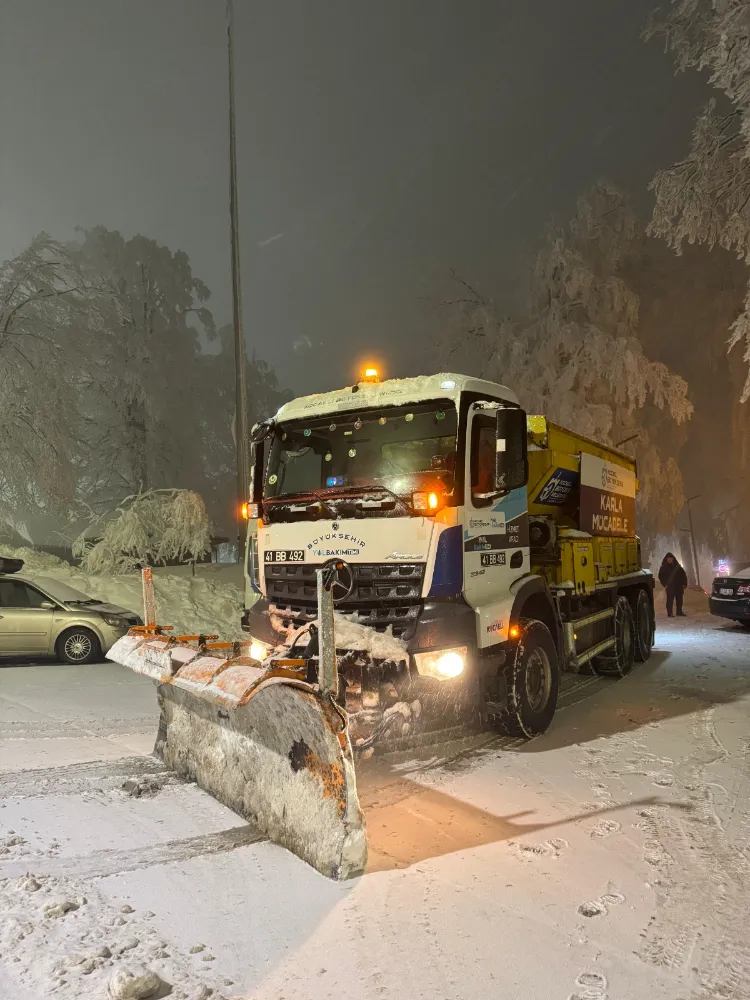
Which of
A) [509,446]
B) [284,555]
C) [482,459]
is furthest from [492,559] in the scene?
[284,555]

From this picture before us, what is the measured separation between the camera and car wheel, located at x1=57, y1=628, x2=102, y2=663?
1080 centimetres

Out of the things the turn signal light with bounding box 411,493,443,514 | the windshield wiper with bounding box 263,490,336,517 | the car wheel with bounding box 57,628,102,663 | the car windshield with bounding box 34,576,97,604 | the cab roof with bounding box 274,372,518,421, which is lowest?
the car wheel with bounding box 57,628,102,663

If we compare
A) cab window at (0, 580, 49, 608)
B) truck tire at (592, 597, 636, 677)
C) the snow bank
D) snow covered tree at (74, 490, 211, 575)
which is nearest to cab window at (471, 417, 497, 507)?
truck tire at (592, 597, 636, 677)

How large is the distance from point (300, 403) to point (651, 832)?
4726 millimetres

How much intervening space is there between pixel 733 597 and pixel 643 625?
191 inches

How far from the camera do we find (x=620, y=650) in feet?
31.8

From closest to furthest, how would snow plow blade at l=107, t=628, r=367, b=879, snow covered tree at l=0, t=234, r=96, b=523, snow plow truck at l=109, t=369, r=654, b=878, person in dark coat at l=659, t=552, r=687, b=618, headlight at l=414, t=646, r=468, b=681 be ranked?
snow plow blade at l=107, t=628, r=367, b=879 < snow plow truck at l=109, t=369, r=654, b=878 < headlight at l=414, t=646, r=468, b=681 < person in dark coat at l=659, t=552, r=687, b=618 < snow covered tree at l=0, t=234, r=96, b=523

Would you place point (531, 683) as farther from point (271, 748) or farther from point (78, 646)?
point (78, 646)

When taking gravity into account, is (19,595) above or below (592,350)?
below

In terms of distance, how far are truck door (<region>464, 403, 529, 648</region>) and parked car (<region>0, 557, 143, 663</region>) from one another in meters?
7.22

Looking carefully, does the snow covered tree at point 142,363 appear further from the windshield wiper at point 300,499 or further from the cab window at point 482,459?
the cab window at point 482,459

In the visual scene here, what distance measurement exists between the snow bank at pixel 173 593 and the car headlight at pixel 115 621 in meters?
1.87

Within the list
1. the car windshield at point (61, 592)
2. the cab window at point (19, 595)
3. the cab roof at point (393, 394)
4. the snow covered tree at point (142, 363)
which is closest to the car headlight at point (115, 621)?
the car windshield at point (61, 592)

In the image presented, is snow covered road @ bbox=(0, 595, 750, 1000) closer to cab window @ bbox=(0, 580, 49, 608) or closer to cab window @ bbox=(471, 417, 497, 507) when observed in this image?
cab window @ bbox=(471, 417, 497, 507)
